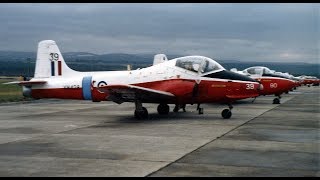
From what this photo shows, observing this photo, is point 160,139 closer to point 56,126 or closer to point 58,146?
point 58,146

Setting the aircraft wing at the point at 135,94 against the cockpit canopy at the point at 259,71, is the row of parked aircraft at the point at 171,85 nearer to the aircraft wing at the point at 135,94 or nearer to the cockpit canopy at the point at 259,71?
the aircraft wing at the point at 135,94

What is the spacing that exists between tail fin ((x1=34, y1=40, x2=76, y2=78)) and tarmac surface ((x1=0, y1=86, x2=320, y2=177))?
13.2 ft

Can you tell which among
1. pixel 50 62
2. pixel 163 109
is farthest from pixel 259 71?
pixel 50 62

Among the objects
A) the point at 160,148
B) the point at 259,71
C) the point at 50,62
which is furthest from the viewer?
the point at 259,71

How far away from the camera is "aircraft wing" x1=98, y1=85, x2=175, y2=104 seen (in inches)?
590

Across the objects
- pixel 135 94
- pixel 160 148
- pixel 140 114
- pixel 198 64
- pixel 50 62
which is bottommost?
pixel 160 148

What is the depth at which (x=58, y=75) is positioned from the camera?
18.6 metres

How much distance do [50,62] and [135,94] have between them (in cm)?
507

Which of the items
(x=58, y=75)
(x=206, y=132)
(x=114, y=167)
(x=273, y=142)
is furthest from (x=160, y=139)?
(x=58, y=75)

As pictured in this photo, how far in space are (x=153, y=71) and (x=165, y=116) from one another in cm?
194

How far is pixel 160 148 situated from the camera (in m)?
9.46

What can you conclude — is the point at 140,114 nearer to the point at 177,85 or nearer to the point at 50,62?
the point at 177,85

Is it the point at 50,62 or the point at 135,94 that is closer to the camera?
the point at 135,94

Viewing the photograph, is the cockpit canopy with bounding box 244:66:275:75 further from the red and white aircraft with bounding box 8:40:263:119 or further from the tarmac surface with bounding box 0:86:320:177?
the tarmac surface with bounding box 0:86:320:177
